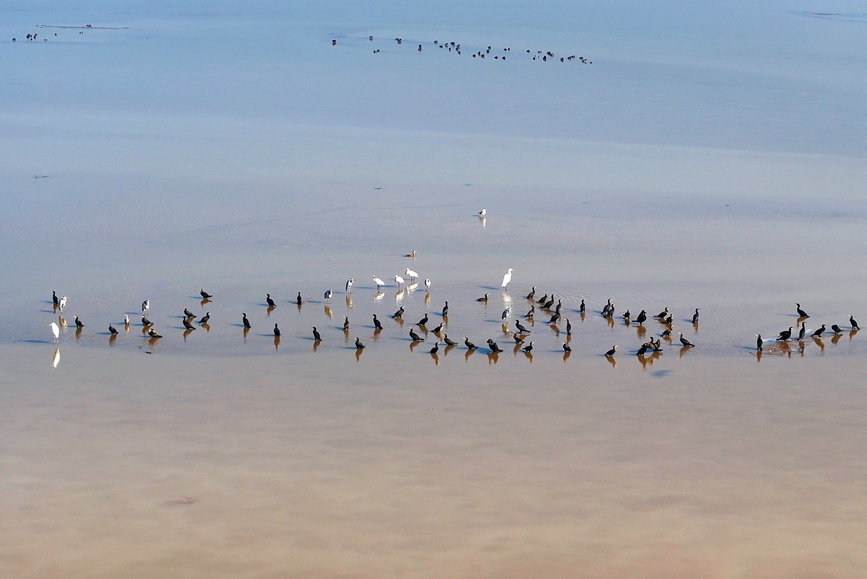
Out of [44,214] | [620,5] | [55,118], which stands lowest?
[44,214]

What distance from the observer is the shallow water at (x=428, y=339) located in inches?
546

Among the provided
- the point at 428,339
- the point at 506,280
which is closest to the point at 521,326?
the point at 428,339

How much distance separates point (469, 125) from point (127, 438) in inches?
1213

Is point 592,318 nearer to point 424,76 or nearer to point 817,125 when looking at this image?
point 817,125

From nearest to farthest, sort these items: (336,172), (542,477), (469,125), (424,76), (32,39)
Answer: (542,477) → (336,172) → (469,125) → (424,76) → (32,39)

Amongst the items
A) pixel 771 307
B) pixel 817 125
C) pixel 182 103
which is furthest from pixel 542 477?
pixel 182 103

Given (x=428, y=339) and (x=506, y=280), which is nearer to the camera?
(x=428, y=339)

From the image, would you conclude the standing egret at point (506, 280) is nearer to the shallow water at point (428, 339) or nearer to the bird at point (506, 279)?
the bird at point (506, 279)

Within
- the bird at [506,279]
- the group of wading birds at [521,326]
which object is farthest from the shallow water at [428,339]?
the bird at [506,279]

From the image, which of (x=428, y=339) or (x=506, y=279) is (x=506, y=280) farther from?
(x=428, y=339)

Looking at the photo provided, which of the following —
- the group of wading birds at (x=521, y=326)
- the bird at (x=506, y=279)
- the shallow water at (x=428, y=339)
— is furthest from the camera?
the bird at (x=506, y=279)

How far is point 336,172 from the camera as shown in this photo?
36.5 m

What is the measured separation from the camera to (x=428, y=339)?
21.6 metres

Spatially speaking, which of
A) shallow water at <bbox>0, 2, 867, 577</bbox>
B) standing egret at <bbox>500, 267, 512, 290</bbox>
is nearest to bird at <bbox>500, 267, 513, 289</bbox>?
standing egret at <bbox>500, 267, 512, 290</bbox>
